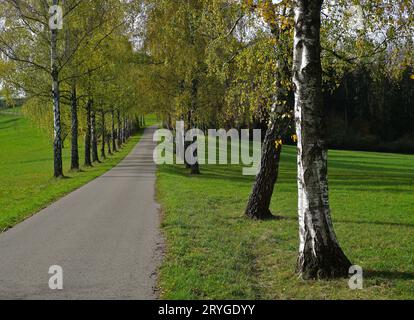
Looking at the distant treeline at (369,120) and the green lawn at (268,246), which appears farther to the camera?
the distant treeline at (369,120)

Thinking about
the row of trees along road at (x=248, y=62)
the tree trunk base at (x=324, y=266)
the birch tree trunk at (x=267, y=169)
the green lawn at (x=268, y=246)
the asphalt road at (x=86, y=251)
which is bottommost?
the green lawn at (x=268, y=246)

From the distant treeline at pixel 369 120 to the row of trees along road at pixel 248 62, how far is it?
46.4 meters

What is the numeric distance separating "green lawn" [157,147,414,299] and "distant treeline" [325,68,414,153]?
52.5 metres

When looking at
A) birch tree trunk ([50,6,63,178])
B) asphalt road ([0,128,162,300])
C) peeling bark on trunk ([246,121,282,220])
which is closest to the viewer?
asphalt road ([0,128,162,300])

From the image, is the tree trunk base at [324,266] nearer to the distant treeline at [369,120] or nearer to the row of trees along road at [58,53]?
A: the row of trees along road at [58,53]

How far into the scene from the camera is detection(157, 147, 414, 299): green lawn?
6.14m

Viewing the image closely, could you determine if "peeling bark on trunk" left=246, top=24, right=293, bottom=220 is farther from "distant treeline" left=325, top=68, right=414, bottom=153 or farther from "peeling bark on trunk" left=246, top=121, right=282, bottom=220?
"distant treeline" left=325, top=68, right=414, bottom=153

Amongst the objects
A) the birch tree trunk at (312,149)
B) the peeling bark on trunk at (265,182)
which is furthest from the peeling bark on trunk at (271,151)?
the birch tree trunk at (312,149)

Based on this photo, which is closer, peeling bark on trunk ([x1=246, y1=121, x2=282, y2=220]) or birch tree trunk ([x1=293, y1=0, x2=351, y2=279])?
birch tree trunk ([x1=293, y1=0, x2=351, y2=279])

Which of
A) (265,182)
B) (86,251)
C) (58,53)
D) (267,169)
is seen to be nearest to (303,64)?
(86,251)

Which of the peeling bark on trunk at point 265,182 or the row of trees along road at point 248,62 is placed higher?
the row of trees along road at point 248,62

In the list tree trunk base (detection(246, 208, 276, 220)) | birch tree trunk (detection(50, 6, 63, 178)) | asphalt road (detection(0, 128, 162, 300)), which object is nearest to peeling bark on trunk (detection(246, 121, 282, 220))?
tree trunk base (detection(246, 208, 276, 220))

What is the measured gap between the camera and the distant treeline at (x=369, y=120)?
67.4 metres
